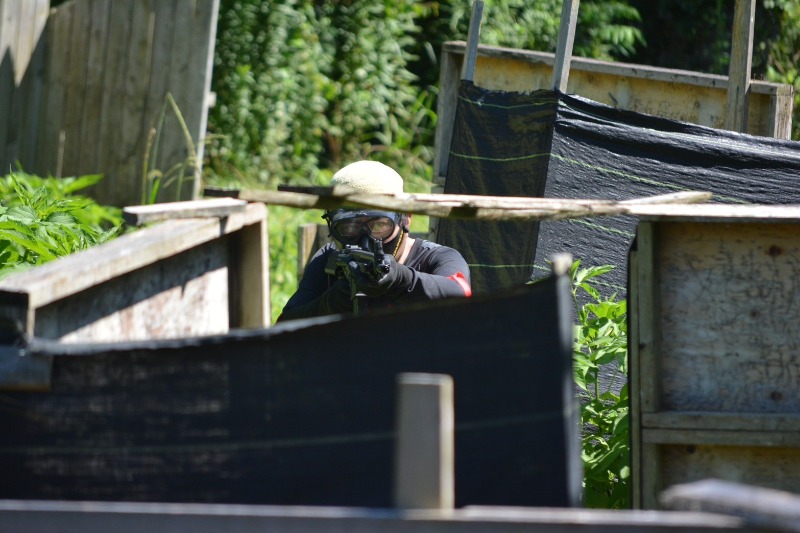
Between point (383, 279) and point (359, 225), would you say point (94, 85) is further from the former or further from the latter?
point (383, 279)

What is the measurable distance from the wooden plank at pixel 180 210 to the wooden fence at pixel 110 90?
151 inches

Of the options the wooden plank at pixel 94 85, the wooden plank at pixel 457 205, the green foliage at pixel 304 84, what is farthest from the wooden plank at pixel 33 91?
the wooden plank at pixel 457 205

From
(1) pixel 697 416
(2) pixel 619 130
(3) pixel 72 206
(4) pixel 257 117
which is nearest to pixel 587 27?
(4) pixel 257 117

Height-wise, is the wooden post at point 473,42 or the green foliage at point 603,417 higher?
the wooden post at point 473,42

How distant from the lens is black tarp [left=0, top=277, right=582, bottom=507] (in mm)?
1910

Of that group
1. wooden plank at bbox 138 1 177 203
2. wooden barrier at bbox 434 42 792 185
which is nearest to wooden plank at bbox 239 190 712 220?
wooden barrier at bbox 434 42 792 185

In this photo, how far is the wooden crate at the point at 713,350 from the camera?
2.76 metres

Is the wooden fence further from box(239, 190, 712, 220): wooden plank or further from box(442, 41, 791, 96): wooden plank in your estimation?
box(239, 190, 712, 220): wooden plank

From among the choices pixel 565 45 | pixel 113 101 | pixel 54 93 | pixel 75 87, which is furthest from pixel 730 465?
pixel 54 93

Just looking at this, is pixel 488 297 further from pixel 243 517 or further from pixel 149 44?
pixel 149 44

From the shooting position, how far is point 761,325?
2.76 metres

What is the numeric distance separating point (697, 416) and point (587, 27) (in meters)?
8.91

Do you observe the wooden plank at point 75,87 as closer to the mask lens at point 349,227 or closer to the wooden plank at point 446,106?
the wooden plank at point 446,106

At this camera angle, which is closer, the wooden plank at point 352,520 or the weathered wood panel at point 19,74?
the wooden plank at point 352,520
